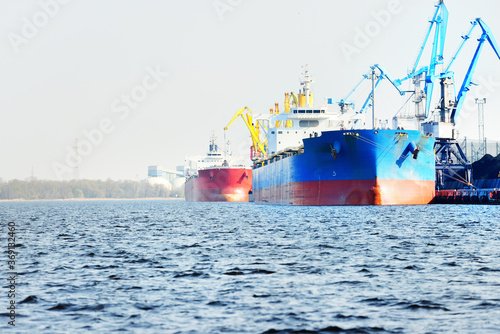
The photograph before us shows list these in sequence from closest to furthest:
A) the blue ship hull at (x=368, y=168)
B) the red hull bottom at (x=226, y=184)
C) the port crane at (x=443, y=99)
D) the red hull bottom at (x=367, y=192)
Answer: the blue ship hull at (x=368, y=168)
the red hull bottom at (x=367, y=192)
the port crane at (x=443, y=99)
the red hull bottom at (x=226, y=184)

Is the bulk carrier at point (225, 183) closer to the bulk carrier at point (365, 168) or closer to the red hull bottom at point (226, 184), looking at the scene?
the red hull bottom at point (226, 184)

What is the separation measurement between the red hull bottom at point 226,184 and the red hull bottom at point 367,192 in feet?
137

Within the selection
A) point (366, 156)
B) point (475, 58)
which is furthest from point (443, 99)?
point (366, 156)

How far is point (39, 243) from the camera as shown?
25391mm

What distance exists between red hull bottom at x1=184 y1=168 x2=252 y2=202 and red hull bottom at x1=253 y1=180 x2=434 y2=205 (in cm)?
4168

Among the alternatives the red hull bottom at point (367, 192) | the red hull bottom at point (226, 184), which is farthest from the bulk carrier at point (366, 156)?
the red hull bottom at point (226, 184)

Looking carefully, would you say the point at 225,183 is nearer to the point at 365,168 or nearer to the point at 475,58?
the point at 475,58

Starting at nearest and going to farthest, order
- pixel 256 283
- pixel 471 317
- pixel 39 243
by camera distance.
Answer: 1. pixel 471 317
2. pixel 256 283
3. pixel 39 243

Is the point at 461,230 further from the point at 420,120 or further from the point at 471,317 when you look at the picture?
the point at 420,120

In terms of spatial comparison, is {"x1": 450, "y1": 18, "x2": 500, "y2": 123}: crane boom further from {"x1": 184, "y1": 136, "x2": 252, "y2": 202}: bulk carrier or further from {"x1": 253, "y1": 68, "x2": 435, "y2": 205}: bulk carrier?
{"x1": 184, "y1": 136, "x2": 252, "y2": 202}: bulk carrier

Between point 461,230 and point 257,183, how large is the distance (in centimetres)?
5499

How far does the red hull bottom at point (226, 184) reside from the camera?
3713 inches

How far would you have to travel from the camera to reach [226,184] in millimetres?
94375

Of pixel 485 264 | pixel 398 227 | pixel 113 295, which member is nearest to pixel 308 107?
pixel 398 227
